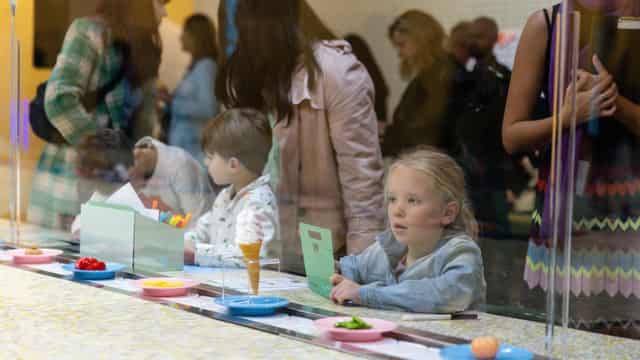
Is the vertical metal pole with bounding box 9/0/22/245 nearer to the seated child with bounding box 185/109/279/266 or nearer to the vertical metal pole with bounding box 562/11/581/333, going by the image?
the seated child with bounding box 185/109/279/266

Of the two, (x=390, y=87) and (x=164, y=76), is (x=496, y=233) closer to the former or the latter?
(x=390, y=87)

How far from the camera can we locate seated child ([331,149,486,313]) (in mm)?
2025

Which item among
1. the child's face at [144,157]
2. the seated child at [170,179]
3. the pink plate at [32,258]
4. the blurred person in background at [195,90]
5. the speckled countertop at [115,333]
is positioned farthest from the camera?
the child's face at [144,157]

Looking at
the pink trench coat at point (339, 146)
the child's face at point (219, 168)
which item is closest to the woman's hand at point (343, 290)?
the pink trench coat at point (339, 146)

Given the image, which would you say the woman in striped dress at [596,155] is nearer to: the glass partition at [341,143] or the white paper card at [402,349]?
the glass partition at [341,143]

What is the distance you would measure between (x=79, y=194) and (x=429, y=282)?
2.01 m

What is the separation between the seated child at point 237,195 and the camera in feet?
8.95

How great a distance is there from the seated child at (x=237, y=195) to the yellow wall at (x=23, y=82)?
0.86 metres

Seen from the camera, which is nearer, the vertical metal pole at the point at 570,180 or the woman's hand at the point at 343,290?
the vertical metal pole at the point at 570,180

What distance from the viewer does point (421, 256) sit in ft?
6.88

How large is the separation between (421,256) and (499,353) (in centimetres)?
49

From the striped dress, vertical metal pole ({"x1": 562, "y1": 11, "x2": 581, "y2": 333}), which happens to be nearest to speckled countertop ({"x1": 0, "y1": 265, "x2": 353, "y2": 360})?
vertical metal pole ({"x1": 562, "y1": 11, "x2": 581, "y2": 333})

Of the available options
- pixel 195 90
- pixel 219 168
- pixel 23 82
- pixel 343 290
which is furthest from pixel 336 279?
pixel 23 82

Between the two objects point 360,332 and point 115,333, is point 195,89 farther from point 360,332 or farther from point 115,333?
point 360,332
